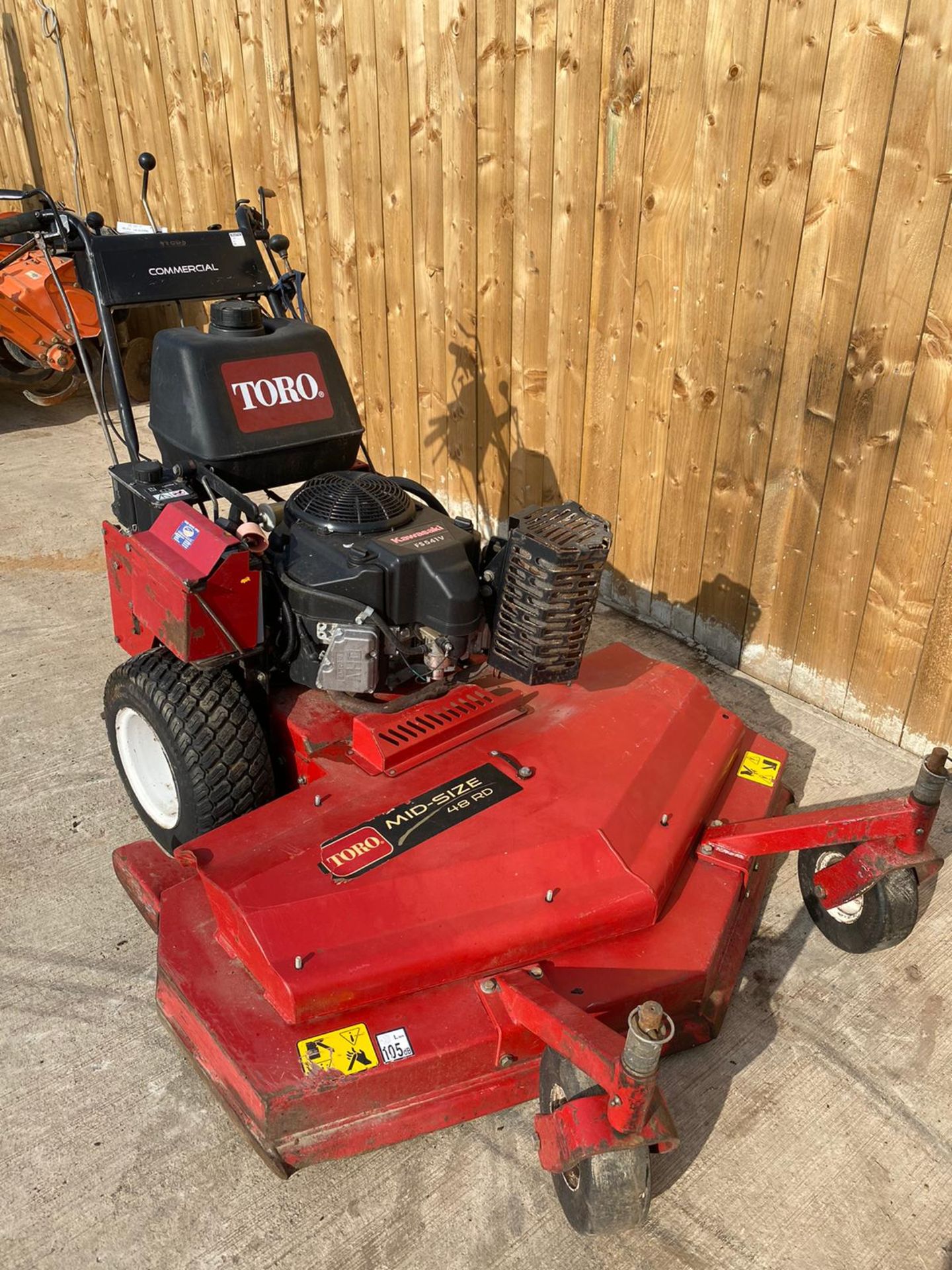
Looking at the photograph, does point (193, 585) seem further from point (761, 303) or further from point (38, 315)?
point (38, 315)

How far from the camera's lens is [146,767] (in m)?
2.87

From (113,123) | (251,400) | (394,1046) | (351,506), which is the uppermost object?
(113,123)

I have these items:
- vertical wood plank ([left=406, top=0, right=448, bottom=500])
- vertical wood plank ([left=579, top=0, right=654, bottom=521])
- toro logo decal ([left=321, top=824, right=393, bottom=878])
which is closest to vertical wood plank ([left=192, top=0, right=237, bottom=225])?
vertical wood plank ([left=406, top=0, right=448, bottom=500])

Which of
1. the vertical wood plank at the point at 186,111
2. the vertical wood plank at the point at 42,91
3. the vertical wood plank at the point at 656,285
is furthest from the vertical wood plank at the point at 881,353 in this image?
the vertical wood plank at the point at 42,91

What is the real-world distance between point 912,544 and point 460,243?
2.26 metres

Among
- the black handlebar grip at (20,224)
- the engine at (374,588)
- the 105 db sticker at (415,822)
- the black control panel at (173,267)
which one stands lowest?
the 105 db sticker at (415,822)

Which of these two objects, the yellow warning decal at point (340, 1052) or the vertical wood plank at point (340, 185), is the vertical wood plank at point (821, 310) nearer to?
the yellow warning decal at point (340, 1052)

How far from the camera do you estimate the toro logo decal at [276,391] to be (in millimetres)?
2727

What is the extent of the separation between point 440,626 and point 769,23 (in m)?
2.03

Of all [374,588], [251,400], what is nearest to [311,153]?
[251,400]

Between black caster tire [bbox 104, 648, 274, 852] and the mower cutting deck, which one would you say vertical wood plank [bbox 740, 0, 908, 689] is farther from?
black caster tire [bbox 104, 648, 274, 852]

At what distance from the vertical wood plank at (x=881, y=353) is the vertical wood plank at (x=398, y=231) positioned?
222 cm

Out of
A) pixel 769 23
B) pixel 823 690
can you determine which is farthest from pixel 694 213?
pixel 823 690

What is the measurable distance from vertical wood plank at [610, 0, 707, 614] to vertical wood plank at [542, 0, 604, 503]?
0.24m
